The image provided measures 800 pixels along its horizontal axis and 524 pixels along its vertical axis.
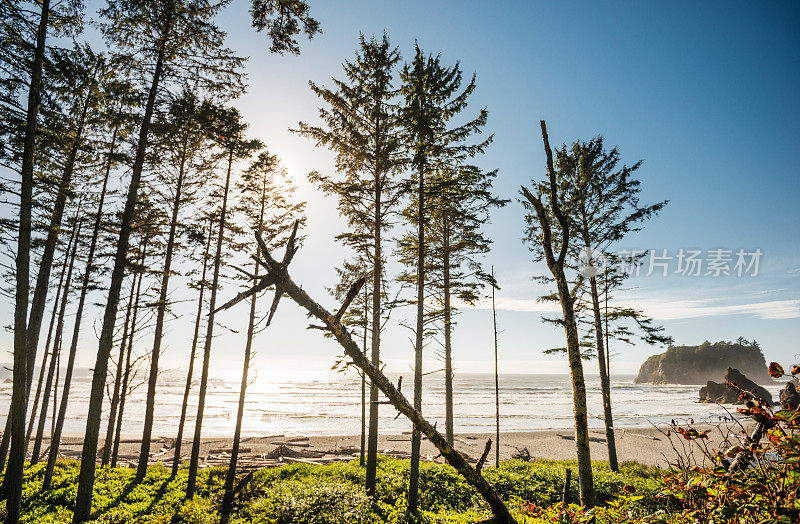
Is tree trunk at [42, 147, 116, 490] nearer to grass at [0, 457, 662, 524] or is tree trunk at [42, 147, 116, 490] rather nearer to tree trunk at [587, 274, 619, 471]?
grass at [0, 457, 662, 524]

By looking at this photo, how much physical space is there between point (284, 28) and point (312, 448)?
29.1m

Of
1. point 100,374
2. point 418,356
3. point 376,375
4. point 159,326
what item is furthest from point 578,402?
point 159,326

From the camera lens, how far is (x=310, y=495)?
10.9m

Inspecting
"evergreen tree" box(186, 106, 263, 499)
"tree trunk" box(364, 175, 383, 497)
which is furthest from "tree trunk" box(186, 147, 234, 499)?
"tree trunk" box(364, 175, 383, 497)

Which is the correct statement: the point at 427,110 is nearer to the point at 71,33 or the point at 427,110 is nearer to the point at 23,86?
the point at 71,33

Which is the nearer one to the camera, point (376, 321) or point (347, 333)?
point (347, 333)

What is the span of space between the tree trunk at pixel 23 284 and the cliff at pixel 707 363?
508 feet

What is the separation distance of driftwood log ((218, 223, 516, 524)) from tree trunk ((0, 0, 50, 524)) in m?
9.58

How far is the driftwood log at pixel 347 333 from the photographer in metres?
2.29

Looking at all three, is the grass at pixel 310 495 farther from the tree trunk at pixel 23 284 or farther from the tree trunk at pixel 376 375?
the tree trunk at pixel 376 375

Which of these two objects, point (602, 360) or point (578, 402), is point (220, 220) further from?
point (602, 360)

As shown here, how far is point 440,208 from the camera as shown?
12.5 meters

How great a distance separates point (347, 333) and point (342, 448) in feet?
92.6

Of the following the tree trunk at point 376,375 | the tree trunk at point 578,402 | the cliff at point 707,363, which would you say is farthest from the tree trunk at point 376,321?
the cliff at point 707,363
